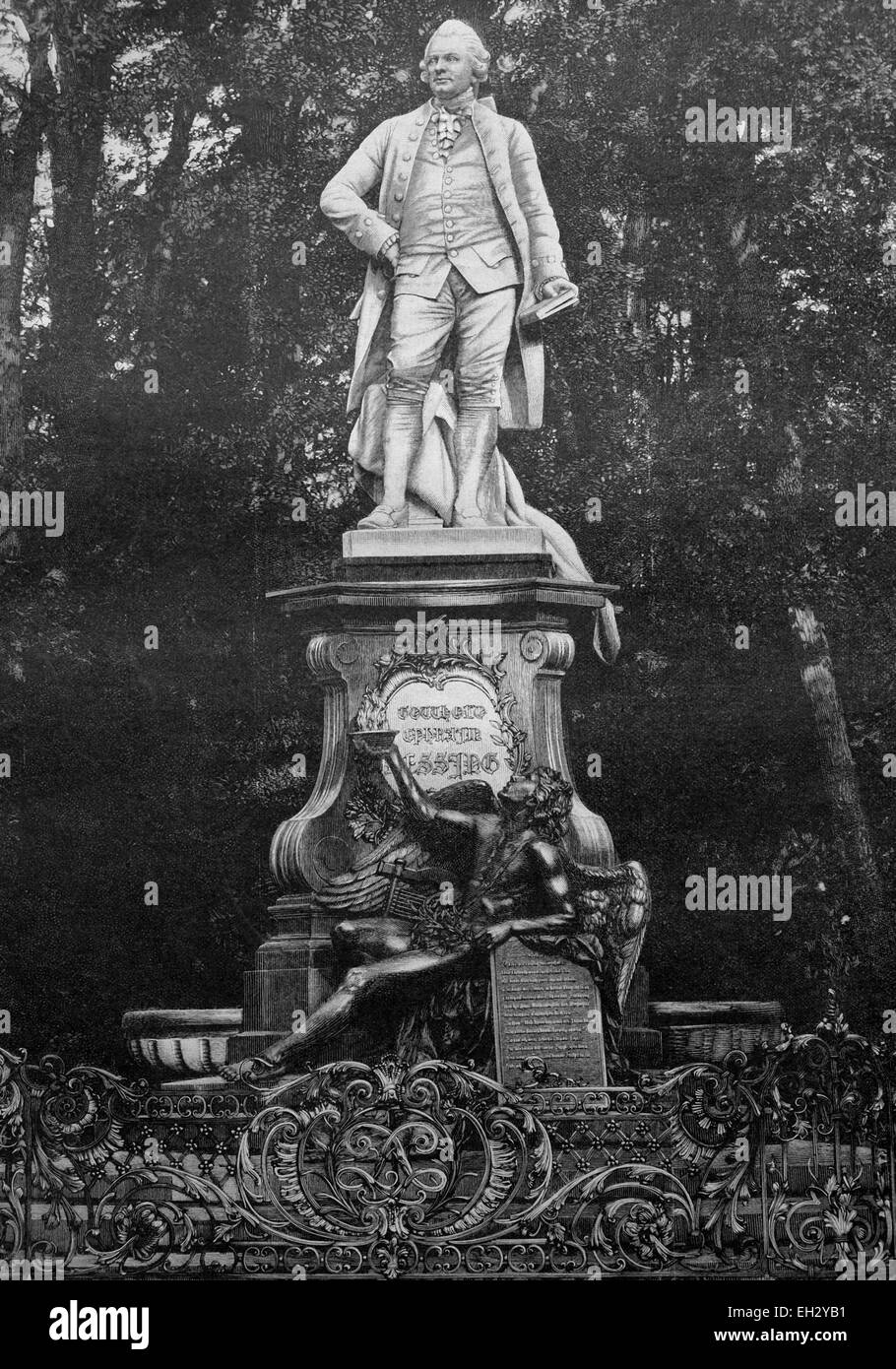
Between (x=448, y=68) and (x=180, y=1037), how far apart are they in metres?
5.46

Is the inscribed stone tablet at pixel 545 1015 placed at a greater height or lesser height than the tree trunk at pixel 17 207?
lesser

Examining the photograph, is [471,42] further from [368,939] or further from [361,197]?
[368,939]

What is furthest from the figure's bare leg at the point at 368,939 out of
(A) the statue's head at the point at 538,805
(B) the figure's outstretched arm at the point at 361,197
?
(B) the figure's outstretched arm at the point at 361,197

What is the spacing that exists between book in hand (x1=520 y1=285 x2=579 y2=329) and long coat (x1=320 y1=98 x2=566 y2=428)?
0.15 feet

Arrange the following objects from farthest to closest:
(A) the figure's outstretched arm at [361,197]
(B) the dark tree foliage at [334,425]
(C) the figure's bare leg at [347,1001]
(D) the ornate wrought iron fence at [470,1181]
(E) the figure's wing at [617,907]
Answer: (A) the figure's outstretched arm at [361,197] < (B) the dark tree foliage at [334,425] < (E) the figure's wing at [617,907] < (C) the figure's bare leg at [347,1001] < (D) the ornate wrought iron fence at [470,1181]

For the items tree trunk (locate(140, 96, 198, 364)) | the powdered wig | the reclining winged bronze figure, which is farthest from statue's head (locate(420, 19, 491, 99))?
the reclining winged bronze figure

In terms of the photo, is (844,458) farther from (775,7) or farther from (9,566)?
(9,566)

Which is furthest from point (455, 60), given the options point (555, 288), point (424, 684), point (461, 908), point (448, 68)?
point (461, 908)

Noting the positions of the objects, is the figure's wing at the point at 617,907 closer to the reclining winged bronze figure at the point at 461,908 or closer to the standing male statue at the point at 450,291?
the reclining winged bronze figure at the point at 461,908

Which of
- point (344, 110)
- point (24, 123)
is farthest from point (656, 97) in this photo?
point (24, 123)

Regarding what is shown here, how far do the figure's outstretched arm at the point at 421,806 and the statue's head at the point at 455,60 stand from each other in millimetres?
3721

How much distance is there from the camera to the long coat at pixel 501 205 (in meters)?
11.8

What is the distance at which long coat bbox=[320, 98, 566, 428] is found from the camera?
11.8 meters

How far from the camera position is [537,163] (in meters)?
11.9
